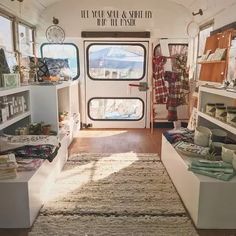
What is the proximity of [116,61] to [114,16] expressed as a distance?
828mm

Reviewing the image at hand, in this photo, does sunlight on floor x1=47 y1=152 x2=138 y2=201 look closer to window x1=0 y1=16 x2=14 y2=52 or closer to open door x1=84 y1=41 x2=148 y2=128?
open door x1=84 y1=41 x2=148 y2=128

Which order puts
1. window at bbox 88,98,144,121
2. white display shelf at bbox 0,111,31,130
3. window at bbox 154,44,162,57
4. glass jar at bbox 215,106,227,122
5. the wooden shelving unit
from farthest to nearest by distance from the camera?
window at bbox 88,98,144,121, window at bbox 154,44,162,57, the wooden shelving unit, glass jar at bbox 215,106,227,122, white display shelf at bbox 0,111,31,130

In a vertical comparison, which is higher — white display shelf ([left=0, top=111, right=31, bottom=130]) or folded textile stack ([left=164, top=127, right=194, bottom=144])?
white display shelf ([left=0, top=111, right=31, bottom=130])

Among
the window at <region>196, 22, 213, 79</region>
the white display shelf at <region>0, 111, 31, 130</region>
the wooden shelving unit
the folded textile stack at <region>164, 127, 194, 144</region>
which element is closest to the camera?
the white display shelf at <region>0, 111, 31, 130</region>

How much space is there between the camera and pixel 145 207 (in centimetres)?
229

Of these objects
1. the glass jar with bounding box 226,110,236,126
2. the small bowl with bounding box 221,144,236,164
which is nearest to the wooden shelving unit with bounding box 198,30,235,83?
the glass jar with bounding box 226,110,236,126

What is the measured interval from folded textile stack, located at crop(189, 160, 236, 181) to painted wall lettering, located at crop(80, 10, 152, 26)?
142 inches

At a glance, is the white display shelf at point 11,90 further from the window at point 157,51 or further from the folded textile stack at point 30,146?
the window at point 157,51

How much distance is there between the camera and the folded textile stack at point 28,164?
2156mm

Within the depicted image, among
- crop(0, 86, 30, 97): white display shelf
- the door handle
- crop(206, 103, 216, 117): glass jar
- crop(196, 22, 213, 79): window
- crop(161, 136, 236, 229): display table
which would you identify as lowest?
crop(161, 136, 236, 229): display table

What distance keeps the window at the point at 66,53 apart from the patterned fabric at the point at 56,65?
0.28 m

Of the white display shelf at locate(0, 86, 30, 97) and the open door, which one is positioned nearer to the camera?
the white display shelf at locate(0, 86, 30, 97)

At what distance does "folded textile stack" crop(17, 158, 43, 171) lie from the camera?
2156 mm

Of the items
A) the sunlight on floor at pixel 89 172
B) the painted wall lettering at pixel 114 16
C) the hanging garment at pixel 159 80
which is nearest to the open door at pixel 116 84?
the hanging garment at pixel 159 80
